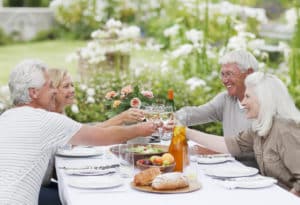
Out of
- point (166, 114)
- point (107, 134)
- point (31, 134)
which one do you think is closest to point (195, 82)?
point (166, 114)

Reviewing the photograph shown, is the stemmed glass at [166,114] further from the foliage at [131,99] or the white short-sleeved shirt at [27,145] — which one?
the white short-sleeved shirt at [27,145]

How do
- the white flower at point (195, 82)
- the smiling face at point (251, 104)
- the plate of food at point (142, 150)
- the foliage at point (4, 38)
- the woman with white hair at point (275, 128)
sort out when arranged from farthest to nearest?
the foliage at point (4, 38), the white flower at point (195, 82), the smiling face at point (251, 104), the woman with white hair at point (275, 128), the plate of food at point (142, 150)

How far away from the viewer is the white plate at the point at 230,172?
268cm

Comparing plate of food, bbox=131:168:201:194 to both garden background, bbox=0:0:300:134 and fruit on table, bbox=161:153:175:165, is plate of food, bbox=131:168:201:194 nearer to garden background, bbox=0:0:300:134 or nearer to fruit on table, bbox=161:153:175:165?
fruit on table, bbox=161:153:175:165

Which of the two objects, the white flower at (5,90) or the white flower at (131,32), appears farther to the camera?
the white flower at (131,32)

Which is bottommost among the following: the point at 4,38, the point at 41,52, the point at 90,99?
the point at 41,52

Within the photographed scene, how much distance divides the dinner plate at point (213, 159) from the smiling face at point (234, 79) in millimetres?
528

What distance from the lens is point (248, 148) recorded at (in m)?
3.11

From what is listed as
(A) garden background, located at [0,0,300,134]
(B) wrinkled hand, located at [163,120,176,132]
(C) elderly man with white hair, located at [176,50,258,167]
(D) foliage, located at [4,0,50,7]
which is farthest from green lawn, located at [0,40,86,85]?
(B) wrinkled hand, located at [163,120,176,132]

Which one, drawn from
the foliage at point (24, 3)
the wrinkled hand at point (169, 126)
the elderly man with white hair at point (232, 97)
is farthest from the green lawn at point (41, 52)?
the wrinkled hand at point (169, 126)

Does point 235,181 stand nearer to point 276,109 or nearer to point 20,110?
point 276,109

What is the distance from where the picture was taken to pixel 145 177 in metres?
2.50

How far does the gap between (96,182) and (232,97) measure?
4.10ft

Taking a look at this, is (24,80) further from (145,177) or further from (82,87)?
(82,87)
